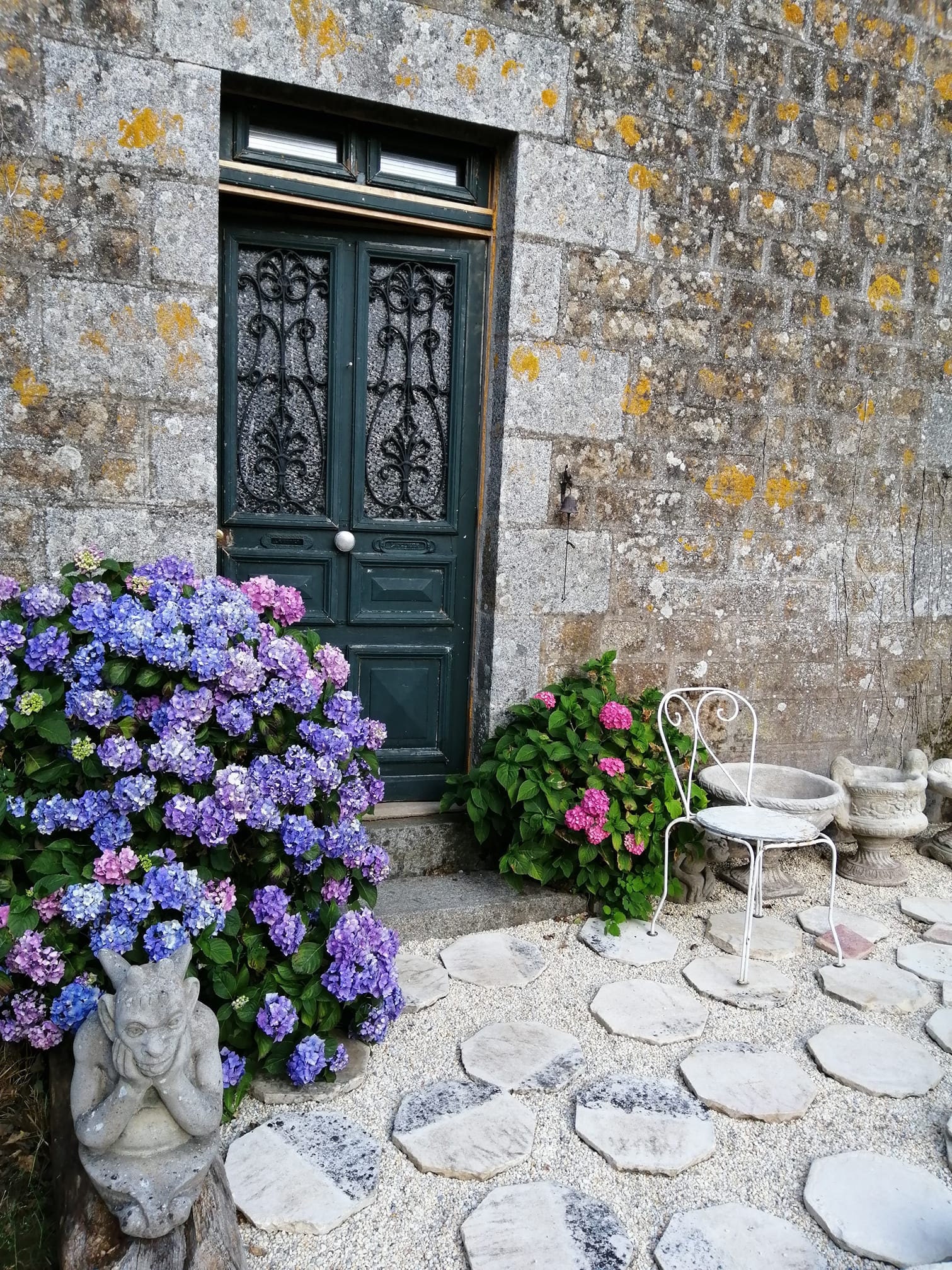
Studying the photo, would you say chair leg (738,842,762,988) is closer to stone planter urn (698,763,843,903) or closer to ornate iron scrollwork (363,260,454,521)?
stone planter urn (698,763,843,903)

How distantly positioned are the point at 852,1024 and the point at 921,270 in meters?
3.13

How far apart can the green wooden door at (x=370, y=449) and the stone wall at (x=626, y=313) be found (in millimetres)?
167

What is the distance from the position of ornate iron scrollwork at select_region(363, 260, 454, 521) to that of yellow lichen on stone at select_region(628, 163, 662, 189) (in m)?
0.74

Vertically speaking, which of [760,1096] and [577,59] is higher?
[577,59]

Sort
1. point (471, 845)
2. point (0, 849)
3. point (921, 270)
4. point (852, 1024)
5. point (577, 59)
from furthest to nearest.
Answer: point (921, 270)
point (471, 845)
point (577, 59)
point (852, 1024)
point (0, 849)

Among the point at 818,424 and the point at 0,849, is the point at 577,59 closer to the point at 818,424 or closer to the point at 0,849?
the point at 818,424

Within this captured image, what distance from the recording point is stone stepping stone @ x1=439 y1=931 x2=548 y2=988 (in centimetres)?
292

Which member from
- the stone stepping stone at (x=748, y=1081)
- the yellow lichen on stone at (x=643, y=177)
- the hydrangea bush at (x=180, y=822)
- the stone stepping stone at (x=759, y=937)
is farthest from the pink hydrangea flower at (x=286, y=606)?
the yellow lichen on stone at (x=643, y=177)

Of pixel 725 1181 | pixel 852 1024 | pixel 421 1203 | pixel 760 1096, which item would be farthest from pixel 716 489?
pixel 421 1203

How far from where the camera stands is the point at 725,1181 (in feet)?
6.87

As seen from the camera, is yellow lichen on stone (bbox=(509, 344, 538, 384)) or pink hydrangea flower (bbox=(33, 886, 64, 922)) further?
yellow lichen on stone (bbox=(509, 344, 538, 384))

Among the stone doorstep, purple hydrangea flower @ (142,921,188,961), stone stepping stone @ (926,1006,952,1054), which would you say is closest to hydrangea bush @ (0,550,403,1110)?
purple hydrangea flower @ (142,921,188,961)

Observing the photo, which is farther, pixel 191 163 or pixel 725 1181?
pixel 191 163

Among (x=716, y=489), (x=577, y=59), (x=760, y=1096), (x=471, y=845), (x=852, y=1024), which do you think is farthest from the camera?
(x=716, y=489)
